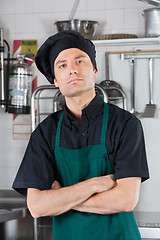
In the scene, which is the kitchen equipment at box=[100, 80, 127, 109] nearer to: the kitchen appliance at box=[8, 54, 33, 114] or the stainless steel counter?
the kitchen appliance at box=[8, 54, 33, 114]

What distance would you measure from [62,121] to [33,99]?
4.46 feet

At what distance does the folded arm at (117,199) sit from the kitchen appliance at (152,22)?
170 centimetres

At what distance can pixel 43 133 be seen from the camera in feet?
5.07

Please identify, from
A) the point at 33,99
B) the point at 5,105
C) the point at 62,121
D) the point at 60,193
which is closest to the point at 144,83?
the point at 33,99

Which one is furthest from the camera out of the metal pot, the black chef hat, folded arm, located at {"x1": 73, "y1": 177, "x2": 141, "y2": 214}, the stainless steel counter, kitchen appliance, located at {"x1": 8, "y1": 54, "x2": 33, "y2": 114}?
kitchen appliance, located at {"x1": 8, "y1": 54, "x2": 33, "y2": 114}

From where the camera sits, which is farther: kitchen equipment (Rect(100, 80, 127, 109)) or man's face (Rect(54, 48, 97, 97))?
kitchen equipment (Rect(100, 80, 127, 109))

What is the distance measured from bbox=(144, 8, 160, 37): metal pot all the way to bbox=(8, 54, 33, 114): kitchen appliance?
3.28 ft

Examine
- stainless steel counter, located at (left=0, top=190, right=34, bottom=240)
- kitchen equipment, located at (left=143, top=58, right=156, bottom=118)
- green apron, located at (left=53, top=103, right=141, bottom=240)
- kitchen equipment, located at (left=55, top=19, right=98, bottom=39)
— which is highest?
kitchen equipment, located at (left=55, top=19, right=98, bottom=39)

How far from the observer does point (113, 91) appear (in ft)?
9.72

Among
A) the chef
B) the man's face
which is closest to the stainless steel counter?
the chef

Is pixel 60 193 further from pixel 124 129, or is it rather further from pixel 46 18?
pixel 46 18

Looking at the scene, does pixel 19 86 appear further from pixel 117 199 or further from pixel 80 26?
pixel 117 199

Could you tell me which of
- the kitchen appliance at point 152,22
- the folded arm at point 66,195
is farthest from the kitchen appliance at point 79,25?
the folded arm at point 66,195

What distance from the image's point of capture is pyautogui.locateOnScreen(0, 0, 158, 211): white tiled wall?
306 cm
